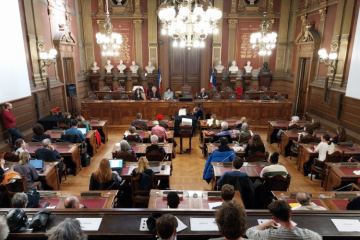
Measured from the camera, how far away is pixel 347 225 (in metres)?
2.56

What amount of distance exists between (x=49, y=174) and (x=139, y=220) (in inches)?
105

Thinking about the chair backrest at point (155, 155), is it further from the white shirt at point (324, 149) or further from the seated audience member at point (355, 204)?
the white shirt at point (324, 149)

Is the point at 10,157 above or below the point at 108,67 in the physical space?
below

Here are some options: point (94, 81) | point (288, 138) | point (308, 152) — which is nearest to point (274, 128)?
point (288, 138)

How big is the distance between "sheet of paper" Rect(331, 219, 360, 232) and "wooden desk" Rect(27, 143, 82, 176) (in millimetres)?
4838

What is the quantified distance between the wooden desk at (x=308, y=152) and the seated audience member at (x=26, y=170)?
5415 mm

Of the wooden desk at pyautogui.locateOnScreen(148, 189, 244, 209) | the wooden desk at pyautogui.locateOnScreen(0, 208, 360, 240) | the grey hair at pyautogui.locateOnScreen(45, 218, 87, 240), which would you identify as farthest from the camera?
the wooden desk at pyautogui.locateOnScreen(148, 189, 244, 209)

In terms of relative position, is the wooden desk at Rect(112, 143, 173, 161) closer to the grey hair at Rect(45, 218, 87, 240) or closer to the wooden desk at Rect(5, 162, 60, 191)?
the wooden desk at Rect(5, 162, 60, 191)

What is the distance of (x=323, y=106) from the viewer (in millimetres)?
8578

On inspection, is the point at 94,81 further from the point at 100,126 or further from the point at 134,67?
the point at 100,126

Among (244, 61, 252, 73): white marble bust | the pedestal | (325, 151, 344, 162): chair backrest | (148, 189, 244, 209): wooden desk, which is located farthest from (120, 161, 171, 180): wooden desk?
(244, 61, 252, 73): white marble bust

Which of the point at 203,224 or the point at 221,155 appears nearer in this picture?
the point at 203,224

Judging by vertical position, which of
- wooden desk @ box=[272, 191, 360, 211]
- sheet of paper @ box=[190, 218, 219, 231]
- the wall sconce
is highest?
the wall sconce

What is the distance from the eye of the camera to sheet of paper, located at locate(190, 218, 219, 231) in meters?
2.48
